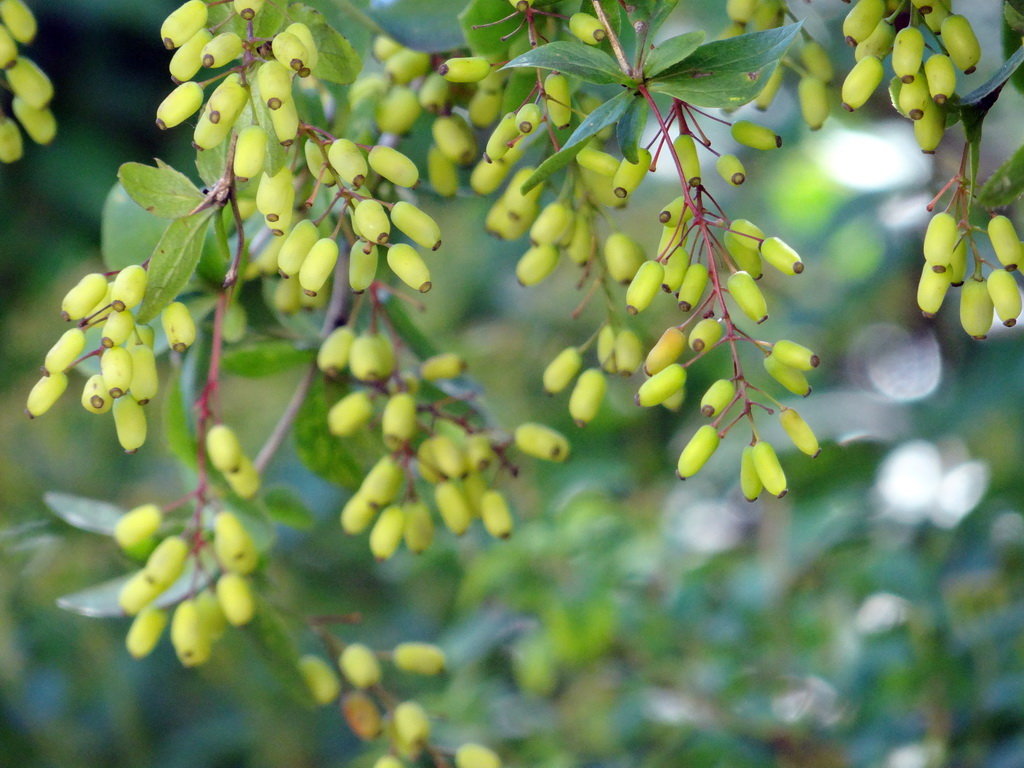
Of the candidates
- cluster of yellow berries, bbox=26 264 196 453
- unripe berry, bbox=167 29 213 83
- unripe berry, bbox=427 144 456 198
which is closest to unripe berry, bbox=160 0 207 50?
unripe berry, bbox=167 29 213 83

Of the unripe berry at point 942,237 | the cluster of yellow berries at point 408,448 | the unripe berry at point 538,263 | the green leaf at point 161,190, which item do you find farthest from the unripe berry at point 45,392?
the unripe berry at point 942,237

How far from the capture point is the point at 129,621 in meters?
2.36

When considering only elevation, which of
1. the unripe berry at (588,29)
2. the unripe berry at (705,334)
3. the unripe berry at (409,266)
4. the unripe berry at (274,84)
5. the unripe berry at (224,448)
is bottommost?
the unripe berry at (224,448)

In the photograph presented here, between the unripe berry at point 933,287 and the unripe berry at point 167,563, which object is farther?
the unripe berry at point 167,563

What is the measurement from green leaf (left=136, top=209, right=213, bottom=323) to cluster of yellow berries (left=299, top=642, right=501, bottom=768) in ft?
1.25

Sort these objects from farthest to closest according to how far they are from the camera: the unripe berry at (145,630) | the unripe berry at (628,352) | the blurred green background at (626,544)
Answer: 1. the blurred green background at (626,544)
2. the unripe berry at (145,630)
3. the unripe berry at (628,352)

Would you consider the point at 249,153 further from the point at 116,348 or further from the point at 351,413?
the point at 351,413

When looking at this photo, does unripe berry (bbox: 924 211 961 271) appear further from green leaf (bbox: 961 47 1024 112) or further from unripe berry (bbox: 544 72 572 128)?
unripe berry (bbox: 544 72 572 128)

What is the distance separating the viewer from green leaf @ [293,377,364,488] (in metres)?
0.94

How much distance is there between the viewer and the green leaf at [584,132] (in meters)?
0.61

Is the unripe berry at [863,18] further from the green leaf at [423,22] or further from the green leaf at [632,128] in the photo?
the green leaf at [423,22]

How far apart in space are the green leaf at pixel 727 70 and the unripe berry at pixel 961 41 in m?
0.10

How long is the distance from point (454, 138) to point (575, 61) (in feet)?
0.81

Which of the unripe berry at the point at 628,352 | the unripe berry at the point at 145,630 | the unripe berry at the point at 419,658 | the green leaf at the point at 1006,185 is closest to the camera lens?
the green leaf at the point at 1006,185
